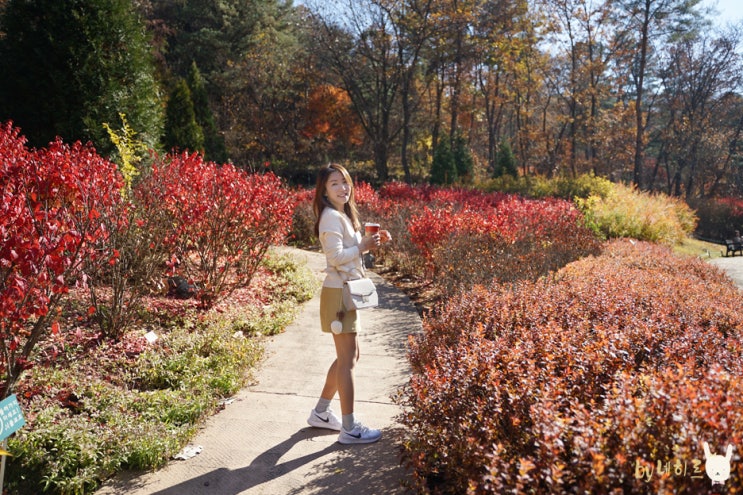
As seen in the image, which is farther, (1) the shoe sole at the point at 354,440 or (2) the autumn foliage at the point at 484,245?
(2) the autumn foliage at the point at 484,245

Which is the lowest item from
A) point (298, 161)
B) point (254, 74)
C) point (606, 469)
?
point (606, 469)

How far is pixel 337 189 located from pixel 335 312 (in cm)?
79

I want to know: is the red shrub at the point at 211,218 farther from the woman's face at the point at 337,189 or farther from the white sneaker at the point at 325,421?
the white sneaker at the point at 325,421

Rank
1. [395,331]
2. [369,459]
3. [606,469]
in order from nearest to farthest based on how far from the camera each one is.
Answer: [606,469]
[369,459]
[395,331]

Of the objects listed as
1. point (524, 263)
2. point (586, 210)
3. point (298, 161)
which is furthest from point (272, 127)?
point (524, 263)

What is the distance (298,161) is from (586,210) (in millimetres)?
19624

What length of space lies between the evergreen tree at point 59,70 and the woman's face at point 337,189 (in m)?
5.22

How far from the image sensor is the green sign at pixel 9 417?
90.6 inches

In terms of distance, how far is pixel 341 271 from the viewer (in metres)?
3.20

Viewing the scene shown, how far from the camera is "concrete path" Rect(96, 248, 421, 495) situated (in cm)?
283

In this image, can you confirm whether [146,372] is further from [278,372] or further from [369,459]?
[369,459]

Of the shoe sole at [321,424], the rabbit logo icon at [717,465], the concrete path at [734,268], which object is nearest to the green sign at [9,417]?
the shoe sole at [321,424]

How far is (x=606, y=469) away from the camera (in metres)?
1.76

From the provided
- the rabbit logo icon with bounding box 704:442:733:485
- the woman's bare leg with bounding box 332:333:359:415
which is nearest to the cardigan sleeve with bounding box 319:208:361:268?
the woman's bare leg with bounding box 332:333:359:415
